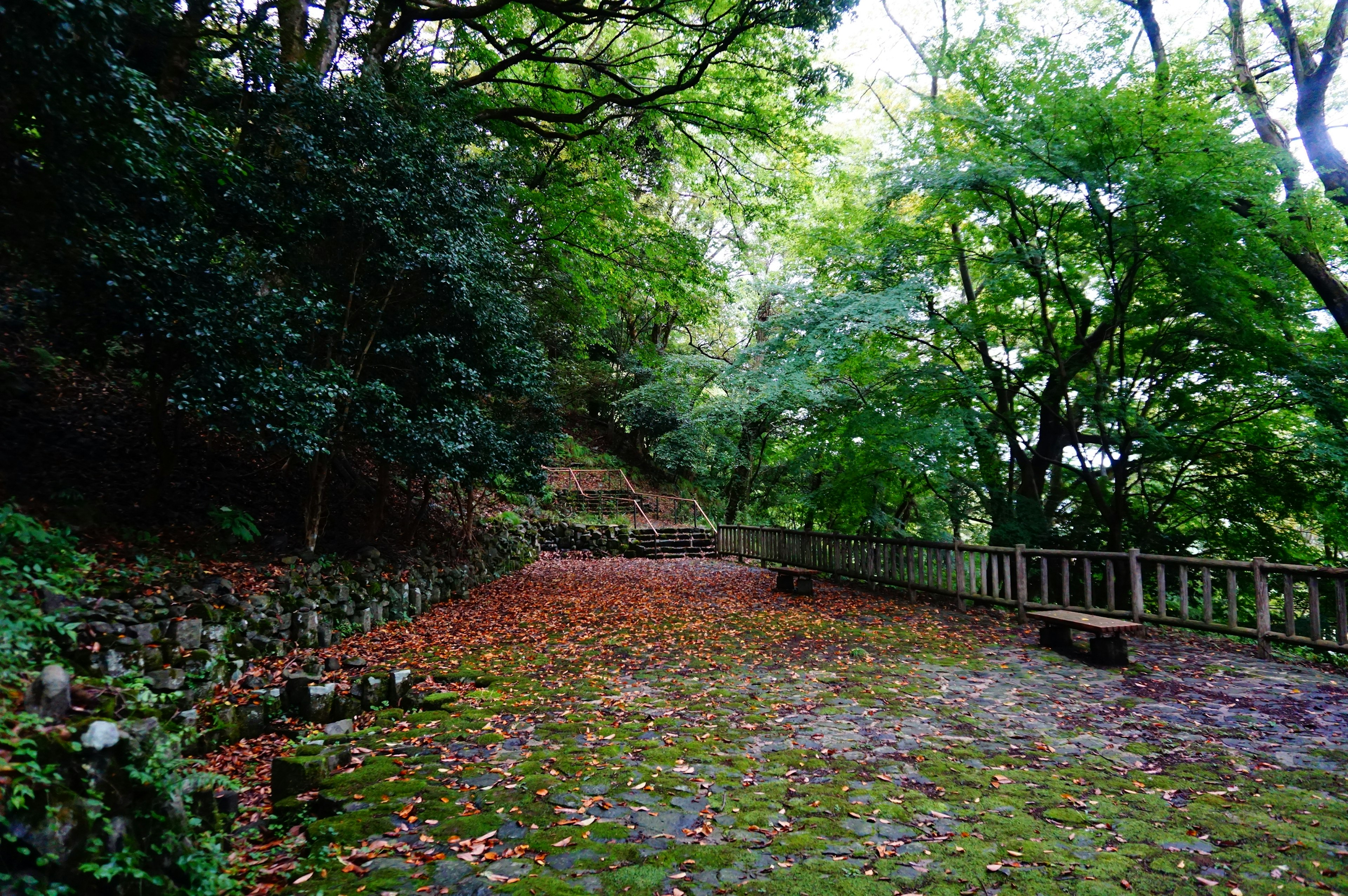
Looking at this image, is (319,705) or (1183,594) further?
(1183,594)

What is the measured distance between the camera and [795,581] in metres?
11.3

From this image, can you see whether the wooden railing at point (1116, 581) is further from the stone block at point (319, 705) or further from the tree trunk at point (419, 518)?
the stone block at point (319, 705)

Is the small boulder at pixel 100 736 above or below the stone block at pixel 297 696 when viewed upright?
above

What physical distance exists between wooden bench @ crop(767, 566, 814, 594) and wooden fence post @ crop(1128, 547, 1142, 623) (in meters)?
4.69

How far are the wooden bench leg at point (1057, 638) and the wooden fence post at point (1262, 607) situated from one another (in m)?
1.78

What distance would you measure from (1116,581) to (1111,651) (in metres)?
4.17

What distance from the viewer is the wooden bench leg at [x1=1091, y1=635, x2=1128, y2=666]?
660cm

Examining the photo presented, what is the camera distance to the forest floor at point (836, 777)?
2809mm

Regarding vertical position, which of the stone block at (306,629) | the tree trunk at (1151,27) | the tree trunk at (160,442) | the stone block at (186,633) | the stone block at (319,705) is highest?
the tree trunk at (1151,27)

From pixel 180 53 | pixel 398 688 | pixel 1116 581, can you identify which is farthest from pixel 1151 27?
pixel 398 688

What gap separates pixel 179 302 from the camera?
5070mm

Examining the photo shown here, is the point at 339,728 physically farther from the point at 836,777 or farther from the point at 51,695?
the point at 836,777

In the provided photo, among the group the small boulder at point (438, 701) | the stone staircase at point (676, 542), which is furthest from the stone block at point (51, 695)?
the stone staircase at point (676, 542)

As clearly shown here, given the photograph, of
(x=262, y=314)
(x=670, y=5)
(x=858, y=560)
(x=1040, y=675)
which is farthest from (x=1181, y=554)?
(x=262, y=314)
